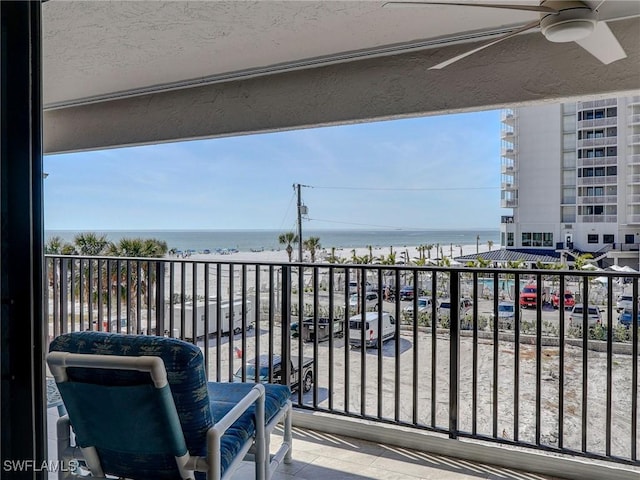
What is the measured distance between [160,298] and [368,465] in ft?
6.39

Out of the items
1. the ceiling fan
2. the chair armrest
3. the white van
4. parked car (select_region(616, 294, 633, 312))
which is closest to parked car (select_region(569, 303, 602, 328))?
parked car (select_region(616, 294, 633, 312))

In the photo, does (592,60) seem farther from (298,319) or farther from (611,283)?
(298,319)

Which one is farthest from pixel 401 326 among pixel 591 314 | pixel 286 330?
pixel 591 314

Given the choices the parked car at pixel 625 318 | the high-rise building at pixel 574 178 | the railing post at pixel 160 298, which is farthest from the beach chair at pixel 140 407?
Answer: the high-rise building at pixel 574 178

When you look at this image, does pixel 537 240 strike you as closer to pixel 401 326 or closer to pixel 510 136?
pixel 510 136

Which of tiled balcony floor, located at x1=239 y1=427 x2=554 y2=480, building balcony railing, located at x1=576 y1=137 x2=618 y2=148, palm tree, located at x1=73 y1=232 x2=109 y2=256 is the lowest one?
tiled balcony floor, located at x1=239 y1=427 x2=554 y2=480

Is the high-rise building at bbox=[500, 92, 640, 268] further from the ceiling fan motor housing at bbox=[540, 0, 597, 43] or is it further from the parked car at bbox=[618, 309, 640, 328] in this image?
the ceiling fan motor housing at bbox=[540, 0, 597, 43]

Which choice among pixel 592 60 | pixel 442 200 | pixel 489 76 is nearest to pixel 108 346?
pixel 489 76

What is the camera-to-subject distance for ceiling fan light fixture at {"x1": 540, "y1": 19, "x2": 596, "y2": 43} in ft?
6.11

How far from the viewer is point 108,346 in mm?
1386

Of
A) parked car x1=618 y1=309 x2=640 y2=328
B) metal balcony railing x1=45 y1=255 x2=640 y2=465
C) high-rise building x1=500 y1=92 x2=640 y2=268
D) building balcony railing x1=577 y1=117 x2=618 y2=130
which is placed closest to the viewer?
metal balcony railing x1=45 y1=255 x2=640 y2=465

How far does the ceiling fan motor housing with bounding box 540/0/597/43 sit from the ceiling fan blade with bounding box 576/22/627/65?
47 mm

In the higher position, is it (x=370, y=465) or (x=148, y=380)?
(x=148, y=380)

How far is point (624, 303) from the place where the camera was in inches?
94.9
